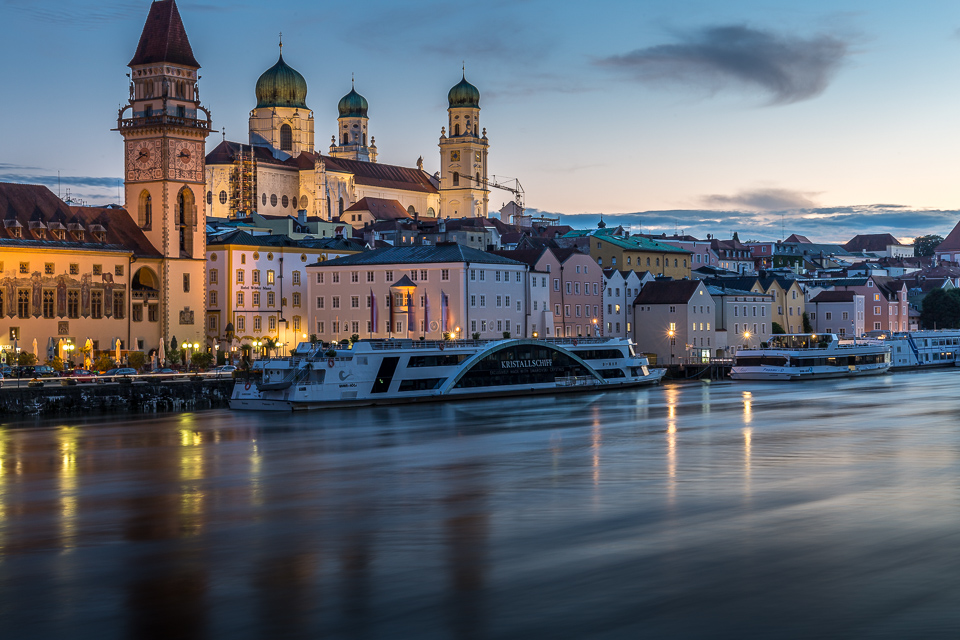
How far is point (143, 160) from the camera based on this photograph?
331ft

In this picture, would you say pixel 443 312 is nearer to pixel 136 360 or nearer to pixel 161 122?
pixel 136 360

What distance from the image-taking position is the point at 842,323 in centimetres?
14200

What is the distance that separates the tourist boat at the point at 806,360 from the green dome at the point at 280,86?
97710 millimetres

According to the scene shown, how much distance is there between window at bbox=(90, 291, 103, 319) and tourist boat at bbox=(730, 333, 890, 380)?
4950 cm

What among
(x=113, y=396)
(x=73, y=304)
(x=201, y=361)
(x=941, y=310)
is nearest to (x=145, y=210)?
(x=73, y=304)

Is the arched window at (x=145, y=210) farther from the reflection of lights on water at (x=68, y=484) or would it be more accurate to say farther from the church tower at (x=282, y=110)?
the church tower at (x=282, y=110)

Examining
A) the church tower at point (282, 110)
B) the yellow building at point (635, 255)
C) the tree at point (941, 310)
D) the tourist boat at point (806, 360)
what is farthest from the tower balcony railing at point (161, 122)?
the tree at point (941, 310)

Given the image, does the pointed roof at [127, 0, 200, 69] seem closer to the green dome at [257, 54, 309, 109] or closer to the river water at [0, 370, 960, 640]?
the river water at [0, 370, 960, 640]

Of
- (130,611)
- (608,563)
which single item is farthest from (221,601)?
(608,563)

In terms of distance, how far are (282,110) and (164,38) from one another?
285ft

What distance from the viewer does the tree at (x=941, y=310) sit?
160 metres

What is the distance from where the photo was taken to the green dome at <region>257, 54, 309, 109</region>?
187375 millimetres

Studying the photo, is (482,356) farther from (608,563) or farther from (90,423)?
(608,563)

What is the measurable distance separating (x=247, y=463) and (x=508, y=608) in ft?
78.7
